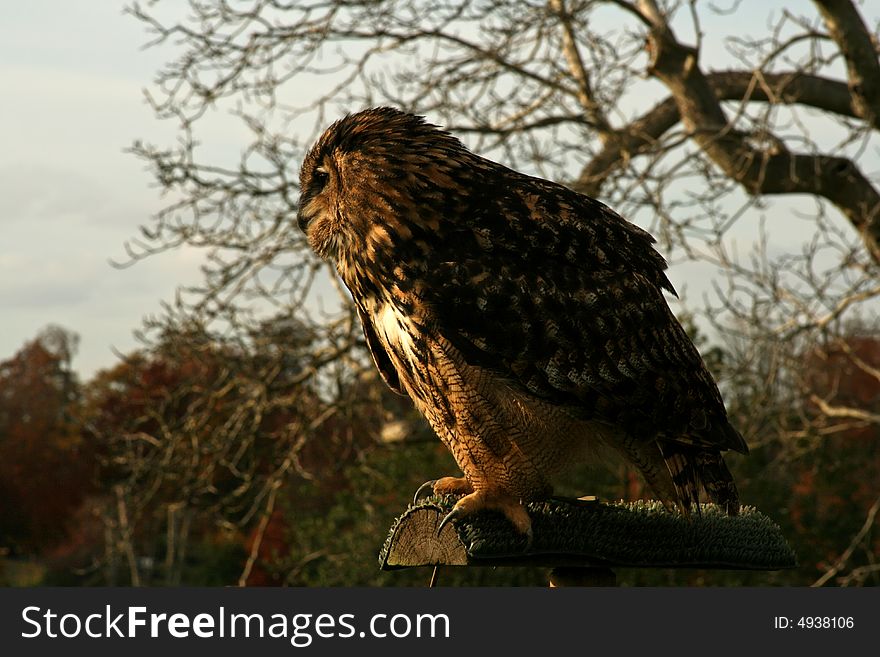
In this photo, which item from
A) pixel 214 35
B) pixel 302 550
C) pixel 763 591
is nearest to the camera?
pixel 763 591

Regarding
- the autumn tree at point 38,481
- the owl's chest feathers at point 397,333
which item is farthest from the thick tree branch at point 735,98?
the autumn tree at point 38,481

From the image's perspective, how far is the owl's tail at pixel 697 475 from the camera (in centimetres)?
269

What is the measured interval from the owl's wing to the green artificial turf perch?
0.93 feet

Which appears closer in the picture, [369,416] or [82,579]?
[369,416]

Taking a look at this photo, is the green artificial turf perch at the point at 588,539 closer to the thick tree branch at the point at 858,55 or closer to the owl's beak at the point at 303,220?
the owl's beak at the point at 303,220

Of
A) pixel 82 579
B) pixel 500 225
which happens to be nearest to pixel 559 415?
pixel 500 225

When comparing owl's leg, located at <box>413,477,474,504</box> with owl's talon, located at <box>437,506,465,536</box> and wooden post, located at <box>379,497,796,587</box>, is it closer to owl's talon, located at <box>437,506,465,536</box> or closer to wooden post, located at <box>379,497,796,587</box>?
wooden post, located at <box>379,497,796,587</box>

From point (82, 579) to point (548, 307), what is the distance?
2042cm

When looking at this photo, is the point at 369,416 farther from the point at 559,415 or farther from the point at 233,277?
the point at 559,415

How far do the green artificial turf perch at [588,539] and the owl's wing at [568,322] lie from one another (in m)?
0.28

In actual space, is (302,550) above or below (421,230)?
above

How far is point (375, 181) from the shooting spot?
8.53 feet

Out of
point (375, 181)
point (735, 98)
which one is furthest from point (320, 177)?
point (735, 98)

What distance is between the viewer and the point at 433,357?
99.3 inches
